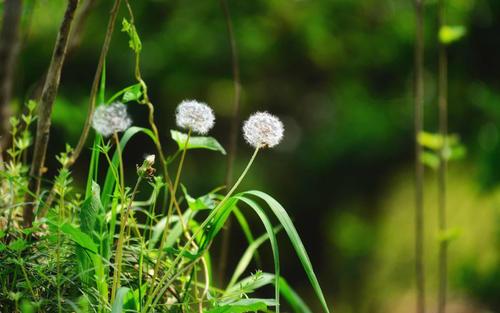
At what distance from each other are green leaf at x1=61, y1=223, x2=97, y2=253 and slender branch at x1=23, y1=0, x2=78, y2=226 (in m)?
0.23

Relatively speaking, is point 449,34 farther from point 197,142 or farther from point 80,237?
point 80,237

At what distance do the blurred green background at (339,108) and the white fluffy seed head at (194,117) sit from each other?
3.31 metres

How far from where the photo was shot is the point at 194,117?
742 millimetres

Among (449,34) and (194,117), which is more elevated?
(449,34)

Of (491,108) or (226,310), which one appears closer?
(226,310)

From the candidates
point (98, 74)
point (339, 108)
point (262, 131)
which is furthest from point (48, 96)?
point (339, 108)

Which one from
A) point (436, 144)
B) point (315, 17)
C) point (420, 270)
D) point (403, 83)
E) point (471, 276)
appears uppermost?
point (315, 17)

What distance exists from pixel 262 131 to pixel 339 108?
13.6 feet

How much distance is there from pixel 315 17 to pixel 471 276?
6.45 feet

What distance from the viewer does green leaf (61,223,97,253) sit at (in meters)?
0.67

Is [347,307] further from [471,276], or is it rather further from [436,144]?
[436,144]

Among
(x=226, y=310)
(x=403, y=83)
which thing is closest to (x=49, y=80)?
(x=226, y=310)

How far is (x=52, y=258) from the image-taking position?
2.52 ft

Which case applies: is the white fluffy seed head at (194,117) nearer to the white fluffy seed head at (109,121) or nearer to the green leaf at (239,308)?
the white fluffy seed head at (109,121)
